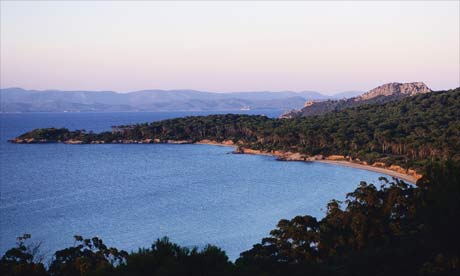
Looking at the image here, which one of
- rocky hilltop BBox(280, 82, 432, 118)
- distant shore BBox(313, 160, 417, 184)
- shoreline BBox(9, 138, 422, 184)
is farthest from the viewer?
rocky hilltop BBox(280, 82, 432, 118)

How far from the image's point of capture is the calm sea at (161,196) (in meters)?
40.5

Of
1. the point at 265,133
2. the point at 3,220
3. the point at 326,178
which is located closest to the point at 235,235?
the point at 3,220

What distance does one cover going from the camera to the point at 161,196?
56281 mm

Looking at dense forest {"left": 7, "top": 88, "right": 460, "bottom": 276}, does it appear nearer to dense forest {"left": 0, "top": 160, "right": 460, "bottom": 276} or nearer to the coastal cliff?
dense forest {"left": 0, "top": 160, "right": 460, "bottom": 276}

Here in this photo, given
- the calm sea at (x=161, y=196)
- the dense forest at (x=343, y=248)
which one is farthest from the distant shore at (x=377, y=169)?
the dense forest at (x=343, y=248)

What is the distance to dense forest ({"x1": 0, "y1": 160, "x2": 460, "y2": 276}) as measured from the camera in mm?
17609

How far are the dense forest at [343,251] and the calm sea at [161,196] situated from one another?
7.70 m

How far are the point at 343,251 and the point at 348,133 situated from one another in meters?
65.2

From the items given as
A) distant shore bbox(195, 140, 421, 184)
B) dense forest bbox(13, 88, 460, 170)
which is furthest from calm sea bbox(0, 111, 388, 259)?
dense forest bbox(13, 88, 460, 170)

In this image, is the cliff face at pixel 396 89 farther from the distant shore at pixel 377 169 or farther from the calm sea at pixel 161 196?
the distant shore at pixel 377 169

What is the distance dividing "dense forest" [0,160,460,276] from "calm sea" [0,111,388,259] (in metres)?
7.70

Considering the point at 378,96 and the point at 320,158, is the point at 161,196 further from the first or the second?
the point at 378,96

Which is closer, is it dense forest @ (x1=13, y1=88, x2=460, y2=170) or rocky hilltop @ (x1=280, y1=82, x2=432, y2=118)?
dense forest @ (x1=13, y1=88, x2=460, y2=170)

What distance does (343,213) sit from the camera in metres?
30.9
